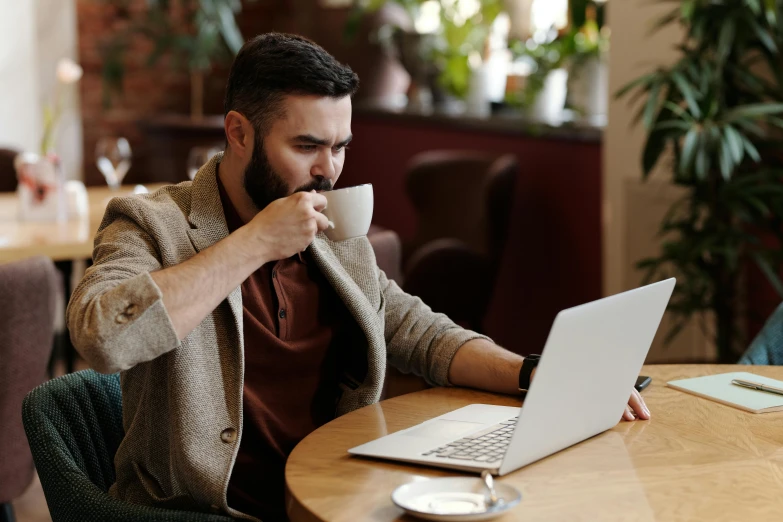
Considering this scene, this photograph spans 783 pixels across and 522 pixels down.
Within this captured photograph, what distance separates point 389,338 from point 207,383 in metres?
0.42

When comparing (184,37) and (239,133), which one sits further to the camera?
(184,37)

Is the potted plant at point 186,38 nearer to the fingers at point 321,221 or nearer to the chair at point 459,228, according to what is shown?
the chair at point 459,228

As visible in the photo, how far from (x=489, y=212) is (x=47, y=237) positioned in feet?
5.53

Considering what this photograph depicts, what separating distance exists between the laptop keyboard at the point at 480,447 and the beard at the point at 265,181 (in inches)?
18.1

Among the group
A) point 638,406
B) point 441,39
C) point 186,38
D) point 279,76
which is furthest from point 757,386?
point 186,38

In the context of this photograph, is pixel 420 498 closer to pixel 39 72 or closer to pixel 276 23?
pixel 39 72

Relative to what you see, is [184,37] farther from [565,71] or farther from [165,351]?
[165,351]

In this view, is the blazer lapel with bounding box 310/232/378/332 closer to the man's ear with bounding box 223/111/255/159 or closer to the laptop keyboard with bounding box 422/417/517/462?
the man's ear with bounding box 223/111/255/159

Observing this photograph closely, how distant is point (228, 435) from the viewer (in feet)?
5.06

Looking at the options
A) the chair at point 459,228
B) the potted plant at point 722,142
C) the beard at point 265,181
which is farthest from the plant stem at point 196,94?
the beard at point 265,181

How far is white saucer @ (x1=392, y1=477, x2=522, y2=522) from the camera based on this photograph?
1.17 m

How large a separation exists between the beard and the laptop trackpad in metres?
0.40

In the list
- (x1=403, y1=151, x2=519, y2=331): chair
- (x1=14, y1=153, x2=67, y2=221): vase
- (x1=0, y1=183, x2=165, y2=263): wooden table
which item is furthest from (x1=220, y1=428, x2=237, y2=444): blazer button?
(x1=14, y1=153, x2=67, y2=221): vase

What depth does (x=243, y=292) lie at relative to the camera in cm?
167
